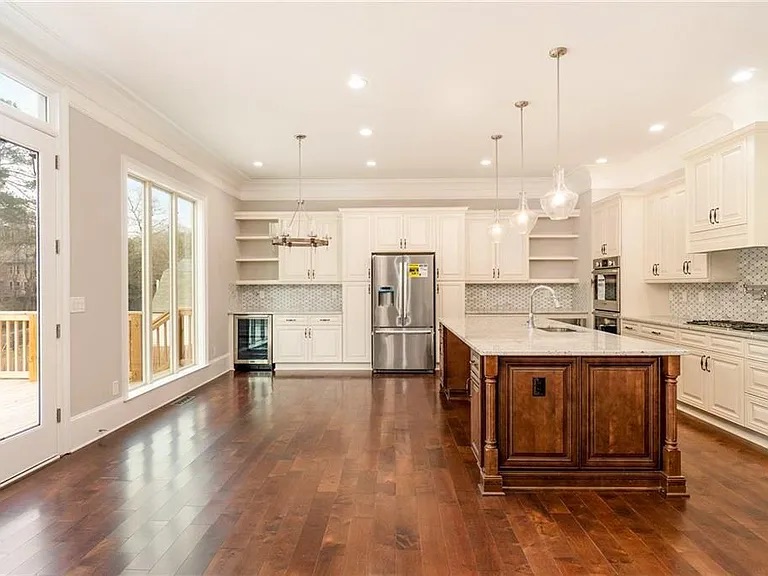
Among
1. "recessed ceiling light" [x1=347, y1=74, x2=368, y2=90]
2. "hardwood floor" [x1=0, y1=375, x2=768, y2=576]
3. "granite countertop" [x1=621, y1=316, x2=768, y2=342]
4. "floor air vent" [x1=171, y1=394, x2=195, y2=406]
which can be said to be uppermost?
"recessed ceiling light" [x1=347, y1=74, x2=368, y2=90]

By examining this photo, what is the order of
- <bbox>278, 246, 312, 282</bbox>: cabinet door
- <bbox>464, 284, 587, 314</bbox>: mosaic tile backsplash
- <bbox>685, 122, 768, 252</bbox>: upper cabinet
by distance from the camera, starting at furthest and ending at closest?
<bbox>464, 284, 587, 314</bbox>: mosaic tile backsplash → <bbox>278, 246, 312, 282</bbox>: cabinet door → <bbox>685, 122, 768, 252</bbox>: upper cabinet

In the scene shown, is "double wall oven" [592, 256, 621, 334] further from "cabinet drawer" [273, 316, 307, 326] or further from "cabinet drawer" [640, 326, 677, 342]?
"cabinet drawer" [273, 316, 307, 326]

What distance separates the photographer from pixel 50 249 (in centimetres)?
363

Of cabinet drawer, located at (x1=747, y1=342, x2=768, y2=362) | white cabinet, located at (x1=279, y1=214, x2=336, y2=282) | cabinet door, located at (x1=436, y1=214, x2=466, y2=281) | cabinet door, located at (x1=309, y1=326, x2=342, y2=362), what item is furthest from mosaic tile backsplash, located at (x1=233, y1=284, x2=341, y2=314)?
cabinet drawer, located at (x1=747, y1=342, x2=768, y2=362)

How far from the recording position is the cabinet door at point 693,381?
467 centimetres

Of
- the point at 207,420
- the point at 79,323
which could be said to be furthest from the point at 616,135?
the point at 79,323

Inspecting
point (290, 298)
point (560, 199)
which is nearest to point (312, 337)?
point (290, 298)

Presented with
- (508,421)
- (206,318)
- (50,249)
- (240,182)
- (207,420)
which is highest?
(240,182)

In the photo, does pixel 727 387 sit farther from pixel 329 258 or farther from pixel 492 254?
pixel 329 258

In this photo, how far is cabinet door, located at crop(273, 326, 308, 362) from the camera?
7695 mm

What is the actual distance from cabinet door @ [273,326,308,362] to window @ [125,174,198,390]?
1.36 metres

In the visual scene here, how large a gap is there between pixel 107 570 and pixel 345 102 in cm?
382

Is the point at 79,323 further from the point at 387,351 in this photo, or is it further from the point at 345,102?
the point at 387,351

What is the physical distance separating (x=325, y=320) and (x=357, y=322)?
48 cm
